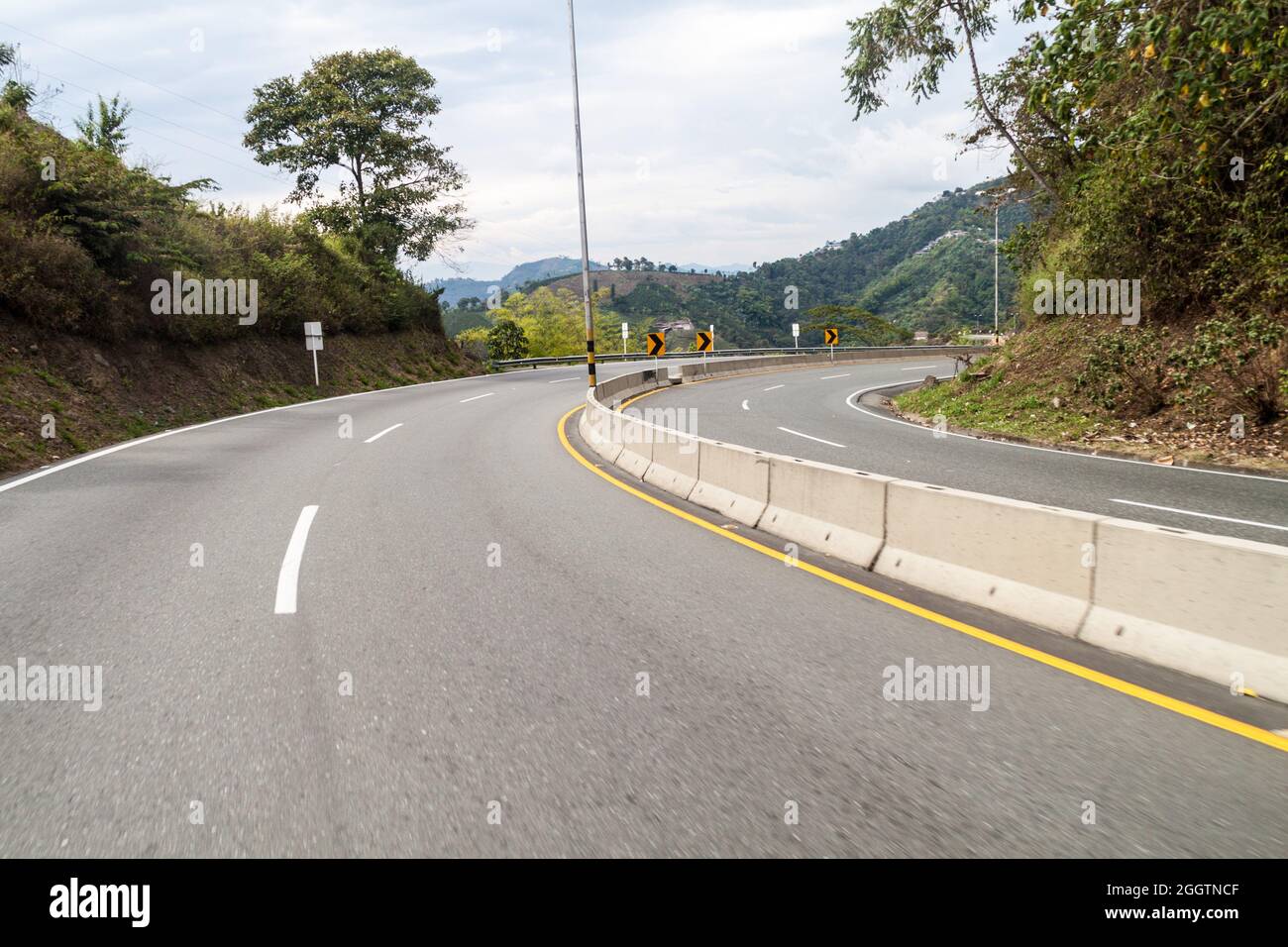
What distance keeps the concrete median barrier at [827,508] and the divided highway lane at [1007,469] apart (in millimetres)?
3689

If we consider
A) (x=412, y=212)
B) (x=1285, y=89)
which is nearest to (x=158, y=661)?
(x=1285, y=89)

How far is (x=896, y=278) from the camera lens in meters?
110

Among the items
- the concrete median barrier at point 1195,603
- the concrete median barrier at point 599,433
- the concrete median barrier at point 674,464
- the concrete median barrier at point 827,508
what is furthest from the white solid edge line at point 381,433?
the concrete median barrier at point 1195,603

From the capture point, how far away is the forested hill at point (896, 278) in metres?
91.6

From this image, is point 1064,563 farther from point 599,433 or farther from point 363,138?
point 363,138

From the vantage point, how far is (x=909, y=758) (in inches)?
139

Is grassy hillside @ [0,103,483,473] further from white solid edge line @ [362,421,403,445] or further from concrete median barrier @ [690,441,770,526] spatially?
concrete median barrier @ [690,441,770,526]

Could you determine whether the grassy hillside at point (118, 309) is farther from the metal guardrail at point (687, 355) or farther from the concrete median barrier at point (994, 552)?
the metal guardrail at point (687, 355)

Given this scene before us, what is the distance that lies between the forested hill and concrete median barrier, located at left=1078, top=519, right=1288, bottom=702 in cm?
8090

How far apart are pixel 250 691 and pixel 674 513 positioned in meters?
5.65

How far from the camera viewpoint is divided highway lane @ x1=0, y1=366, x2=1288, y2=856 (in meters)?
→ 2.98

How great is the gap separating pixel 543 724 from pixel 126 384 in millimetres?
20062

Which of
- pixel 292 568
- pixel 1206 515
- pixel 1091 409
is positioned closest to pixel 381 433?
pixel 292 568

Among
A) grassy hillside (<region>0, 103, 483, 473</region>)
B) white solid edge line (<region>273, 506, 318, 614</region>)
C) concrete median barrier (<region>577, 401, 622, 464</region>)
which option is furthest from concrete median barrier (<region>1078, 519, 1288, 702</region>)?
grassy hillside (<region>0, 103, 483, 473</region>)
